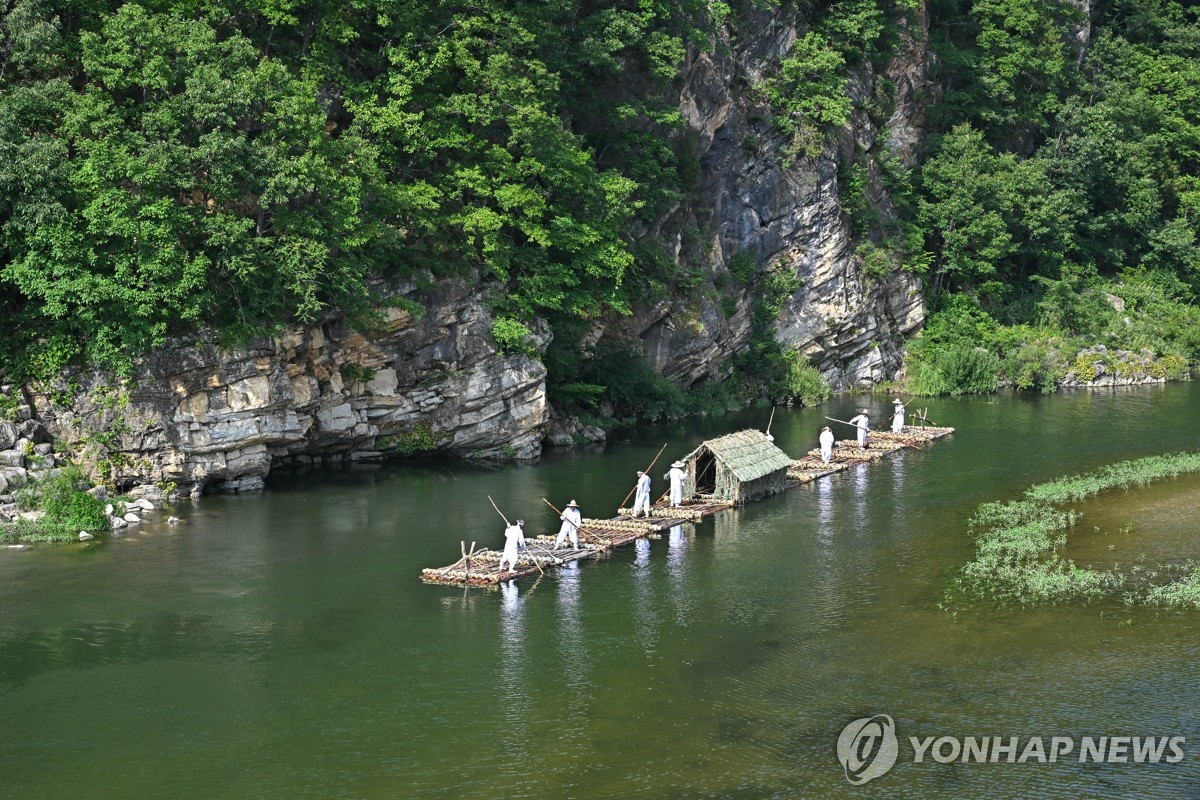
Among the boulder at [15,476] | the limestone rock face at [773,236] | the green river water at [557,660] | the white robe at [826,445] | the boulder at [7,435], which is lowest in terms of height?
the green river water at [557,660]

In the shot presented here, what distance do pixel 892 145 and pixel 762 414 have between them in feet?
73.7

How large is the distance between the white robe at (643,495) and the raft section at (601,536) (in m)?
0.36

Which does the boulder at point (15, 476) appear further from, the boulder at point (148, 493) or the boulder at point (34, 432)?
the boulder at point (148, 493)

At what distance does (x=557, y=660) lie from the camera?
26578 mm

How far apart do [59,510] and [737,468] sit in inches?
828

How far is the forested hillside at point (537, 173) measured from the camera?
37688 millimetres

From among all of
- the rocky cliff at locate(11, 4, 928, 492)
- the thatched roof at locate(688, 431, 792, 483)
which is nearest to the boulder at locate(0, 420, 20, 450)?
the rocky cliff at locate(11, 4, 928, 492)

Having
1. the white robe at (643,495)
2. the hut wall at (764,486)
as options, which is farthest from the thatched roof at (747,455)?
the white robe at (643,495)

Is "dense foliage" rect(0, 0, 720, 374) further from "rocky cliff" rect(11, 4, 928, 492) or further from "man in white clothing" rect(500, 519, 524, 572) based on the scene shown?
"man in white clothing" rect(500, 519, 524, 572)

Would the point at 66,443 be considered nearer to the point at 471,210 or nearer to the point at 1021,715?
the point at 471,210

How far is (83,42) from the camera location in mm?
38031

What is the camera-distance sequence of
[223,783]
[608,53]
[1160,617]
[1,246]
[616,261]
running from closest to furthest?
1. [223,783]
2. [1160,617]
3. [1,246]
4. [616,261]
5. [608,53]

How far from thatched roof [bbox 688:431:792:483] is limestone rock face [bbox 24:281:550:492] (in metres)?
8.88

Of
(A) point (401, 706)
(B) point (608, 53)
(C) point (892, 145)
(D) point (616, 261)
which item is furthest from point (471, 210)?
(C) point (892, 145)
